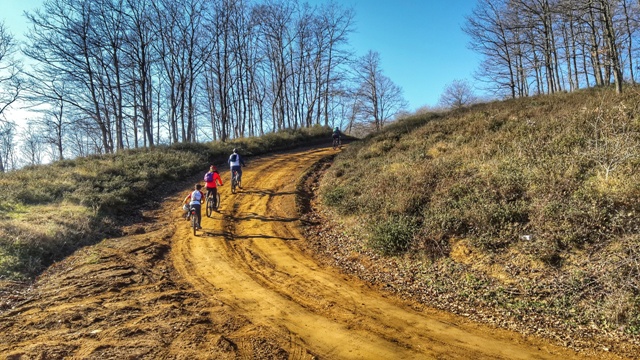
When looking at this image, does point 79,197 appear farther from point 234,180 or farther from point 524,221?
point 524,221

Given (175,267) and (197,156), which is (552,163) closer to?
(175,267)

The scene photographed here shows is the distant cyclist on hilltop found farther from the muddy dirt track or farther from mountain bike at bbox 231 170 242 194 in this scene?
the muddy dirt track

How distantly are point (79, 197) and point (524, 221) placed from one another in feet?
52.0

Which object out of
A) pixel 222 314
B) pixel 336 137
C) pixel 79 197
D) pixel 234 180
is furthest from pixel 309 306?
pixel 336 137

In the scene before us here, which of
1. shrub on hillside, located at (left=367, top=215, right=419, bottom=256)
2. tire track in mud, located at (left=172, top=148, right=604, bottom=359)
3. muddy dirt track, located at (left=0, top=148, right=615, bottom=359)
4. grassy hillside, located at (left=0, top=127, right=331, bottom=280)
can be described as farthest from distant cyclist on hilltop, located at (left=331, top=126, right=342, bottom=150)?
shrub on hillside, located at (left=367, top=215, right=419, bottom=256)

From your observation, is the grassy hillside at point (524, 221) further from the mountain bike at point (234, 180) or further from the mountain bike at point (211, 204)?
the mountain bike at point (234, 180)

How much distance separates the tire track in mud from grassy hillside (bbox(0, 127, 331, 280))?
3.25 m

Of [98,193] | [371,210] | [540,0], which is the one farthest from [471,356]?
[540,0]

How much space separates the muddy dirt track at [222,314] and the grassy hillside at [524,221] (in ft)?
3.56

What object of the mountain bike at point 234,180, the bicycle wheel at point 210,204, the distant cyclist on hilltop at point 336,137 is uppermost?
the distant cyclist on hilltop at point 336,137

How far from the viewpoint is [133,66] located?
28391 mm

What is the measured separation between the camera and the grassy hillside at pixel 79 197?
9.32 meters

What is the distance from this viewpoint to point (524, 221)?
25.5 feet

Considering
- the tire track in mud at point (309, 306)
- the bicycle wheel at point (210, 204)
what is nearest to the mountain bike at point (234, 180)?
the bicycle wheel at point (210, 204)
